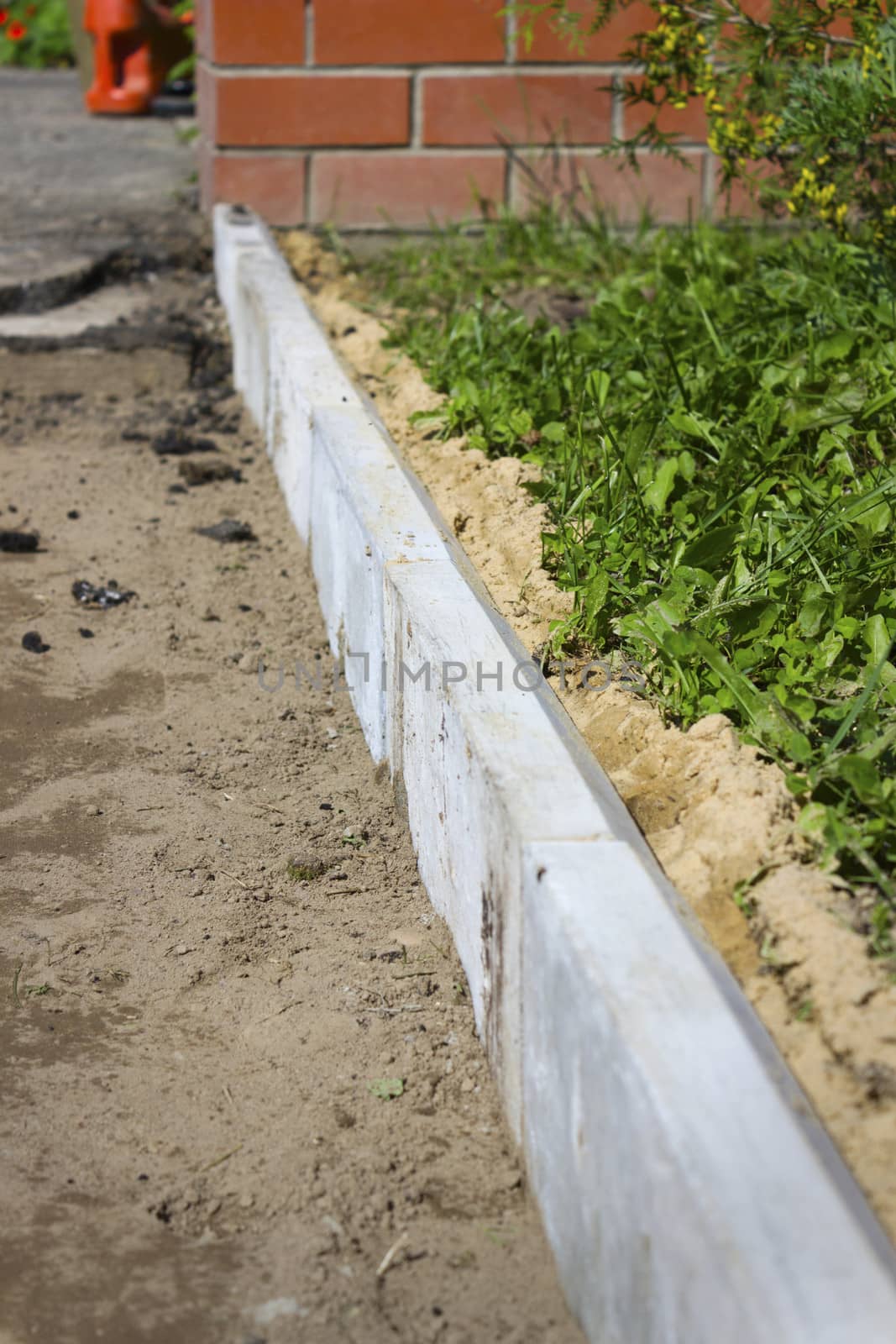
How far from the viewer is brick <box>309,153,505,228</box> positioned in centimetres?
534

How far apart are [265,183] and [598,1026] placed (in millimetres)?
4594

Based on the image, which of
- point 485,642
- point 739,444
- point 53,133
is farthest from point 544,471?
point 53,133

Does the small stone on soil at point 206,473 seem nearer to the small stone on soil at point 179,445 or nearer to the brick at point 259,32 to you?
the small stone on soil at point 179,445

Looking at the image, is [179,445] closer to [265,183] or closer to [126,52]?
[265,183]

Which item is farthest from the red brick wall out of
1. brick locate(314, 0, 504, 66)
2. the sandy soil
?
the sandy soil

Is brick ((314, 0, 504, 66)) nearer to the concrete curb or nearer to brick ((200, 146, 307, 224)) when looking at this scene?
brick ((200, 146, 307, 224))

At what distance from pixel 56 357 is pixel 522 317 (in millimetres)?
1973

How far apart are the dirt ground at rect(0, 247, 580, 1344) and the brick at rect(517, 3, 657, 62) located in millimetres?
2588

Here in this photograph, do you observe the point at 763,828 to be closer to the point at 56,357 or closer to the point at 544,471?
the point at 544,471

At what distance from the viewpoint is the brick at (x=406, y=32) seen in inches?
200

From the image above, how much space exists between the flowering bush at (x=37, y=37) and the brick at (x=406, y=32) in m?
8.64

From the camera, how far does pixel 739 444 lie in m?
2.95

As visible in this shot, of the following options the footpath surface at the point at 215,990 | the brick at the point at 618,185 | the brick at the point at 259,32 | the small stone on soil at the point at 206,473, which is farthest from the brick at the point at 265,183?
the footpath surface at the point at 215,990

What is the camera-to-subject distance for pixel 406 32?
5117mm
